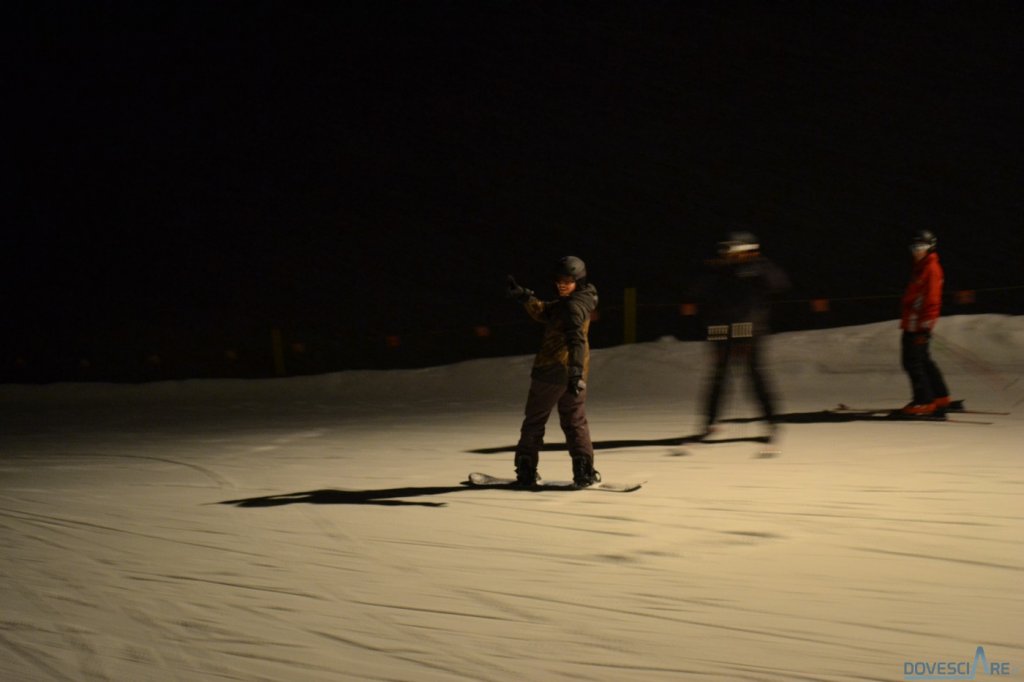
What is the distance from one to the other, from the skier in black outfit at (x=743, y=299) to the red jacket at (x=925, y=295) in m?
2.07

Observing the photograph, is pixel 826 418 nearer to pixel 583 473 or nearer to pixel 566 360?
pixel 583 473

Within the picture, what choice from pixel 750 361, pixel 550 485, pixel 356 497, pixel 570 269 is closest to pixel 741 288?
pixel 750 361

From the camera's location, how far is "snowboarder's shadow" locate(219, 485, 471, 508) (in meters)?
6.68

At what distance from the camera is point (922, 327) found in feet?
31.1

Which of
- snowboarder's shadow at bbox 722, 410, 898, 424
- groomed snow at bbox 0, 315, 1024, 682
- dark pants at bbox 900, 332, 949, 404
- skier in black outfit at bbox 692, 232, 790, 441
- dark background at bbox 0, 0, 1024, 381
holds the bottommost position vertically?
groomed snow at bbox 0, 315, 1024, 682

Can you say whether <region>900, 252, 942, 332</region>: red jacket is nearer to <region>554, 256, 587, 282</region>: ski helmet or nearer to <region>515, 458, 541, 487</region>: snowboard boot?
<region>554, 256, 587, 282</region>: ski helmet

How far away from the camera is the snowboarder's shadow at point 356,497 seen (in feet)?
21.9

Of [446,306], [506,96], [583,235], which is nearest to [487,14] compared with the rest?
[506,96]

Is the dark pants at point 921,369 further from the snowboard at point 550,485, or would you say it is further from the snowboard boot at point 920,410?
the snowboard at point 550,485

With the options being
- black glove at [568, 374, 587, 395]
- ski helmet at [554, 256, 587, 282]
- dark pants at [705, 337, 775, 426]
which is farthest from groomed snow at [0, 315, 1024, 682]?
ski helmet at [554, 256, 587, 282]

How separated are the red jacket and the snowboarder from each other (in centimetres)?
424

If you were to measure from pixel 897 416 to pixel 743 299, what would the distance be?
112 inches

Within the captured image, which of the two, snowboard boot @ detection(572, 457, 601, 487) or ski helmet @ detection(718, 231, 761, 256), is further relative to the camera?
ski helmet @ detection(718, 231, 761, 256)

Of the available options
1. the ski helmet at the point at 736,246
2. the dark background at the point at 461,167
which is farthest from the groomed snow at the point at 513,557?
the dark background at the point at 461,167
